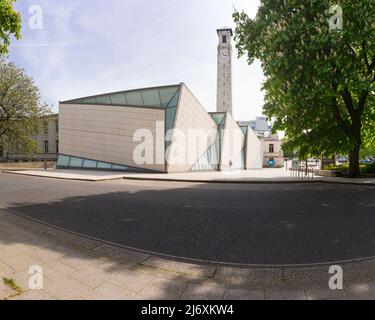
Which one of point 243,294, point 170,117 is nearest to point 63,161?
point 170,117

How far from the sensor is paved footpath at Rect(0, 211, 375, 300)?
3.00 meters

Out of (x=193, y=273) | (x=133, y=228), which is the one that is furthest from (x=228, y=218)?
(x=193, y=273)

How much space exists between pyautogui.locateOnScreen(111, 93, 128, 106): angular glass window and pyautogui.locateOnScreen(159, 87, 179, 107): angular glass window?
502cm

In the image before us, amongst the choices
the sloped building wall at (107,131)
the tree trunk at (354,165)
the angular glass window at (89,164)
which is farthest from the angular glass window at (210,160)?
the tree trunk at (354,165)

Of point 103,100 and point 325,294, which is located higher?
point 103,100

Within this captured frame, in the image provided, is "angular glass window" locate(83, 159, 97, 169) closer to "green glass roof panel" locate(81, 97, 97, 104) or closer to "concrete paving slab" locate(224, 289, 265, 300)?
"green glass roof panel" locate(81, 97, 97, 104)

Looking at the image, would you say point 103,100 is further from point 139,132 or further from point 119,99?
point 139,132

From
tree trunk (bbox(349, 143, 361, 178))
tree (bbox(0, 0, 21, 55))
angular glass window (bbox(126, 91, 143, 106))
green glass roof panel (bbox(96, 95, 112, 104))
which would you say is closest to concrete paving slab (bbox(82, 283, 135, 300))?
tree (bbox(0, 0, 21, 55))

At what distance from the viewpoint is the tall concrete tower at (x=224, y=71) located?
74.0 meters

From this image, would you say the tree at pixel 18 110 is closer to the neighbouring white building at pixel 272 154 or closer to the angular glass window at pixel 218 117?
the angular glass window at pixel 218 117

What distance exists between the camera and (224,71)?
247ft

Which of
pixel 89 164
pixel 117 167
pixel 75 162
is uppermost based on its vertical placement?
pixel 75 162

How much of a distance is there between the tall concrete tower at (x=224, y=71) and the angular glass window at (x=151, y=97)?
162 feet

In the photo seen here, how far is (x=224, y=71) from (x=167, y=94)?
54505 mm
